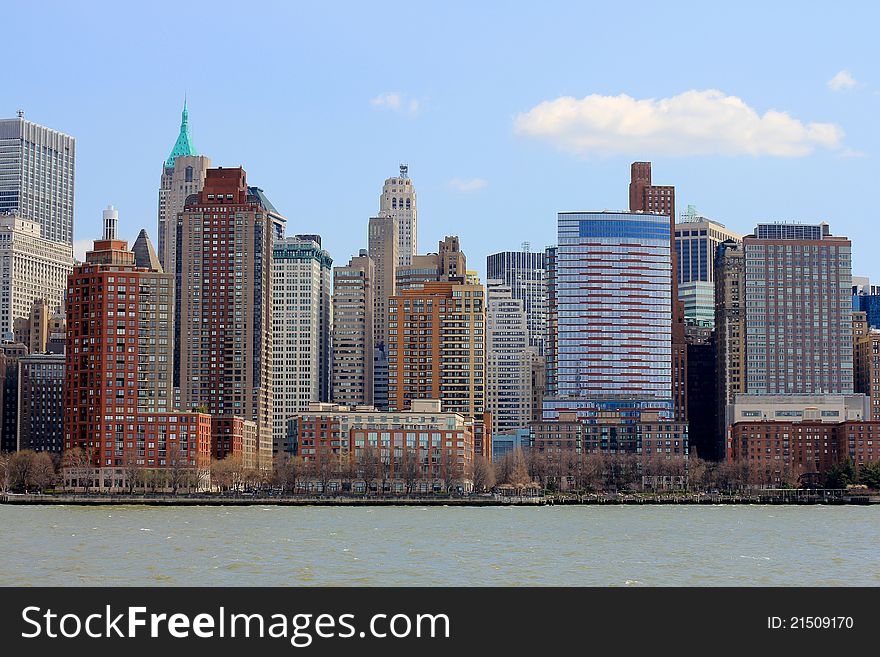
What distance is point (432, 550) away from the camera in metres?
113

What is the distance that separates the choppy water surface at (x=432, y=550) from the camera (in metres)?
90.4

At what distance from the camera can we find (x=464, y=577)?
9056 cm

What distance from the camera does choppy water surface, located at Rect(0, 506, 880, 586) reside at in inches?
3561
